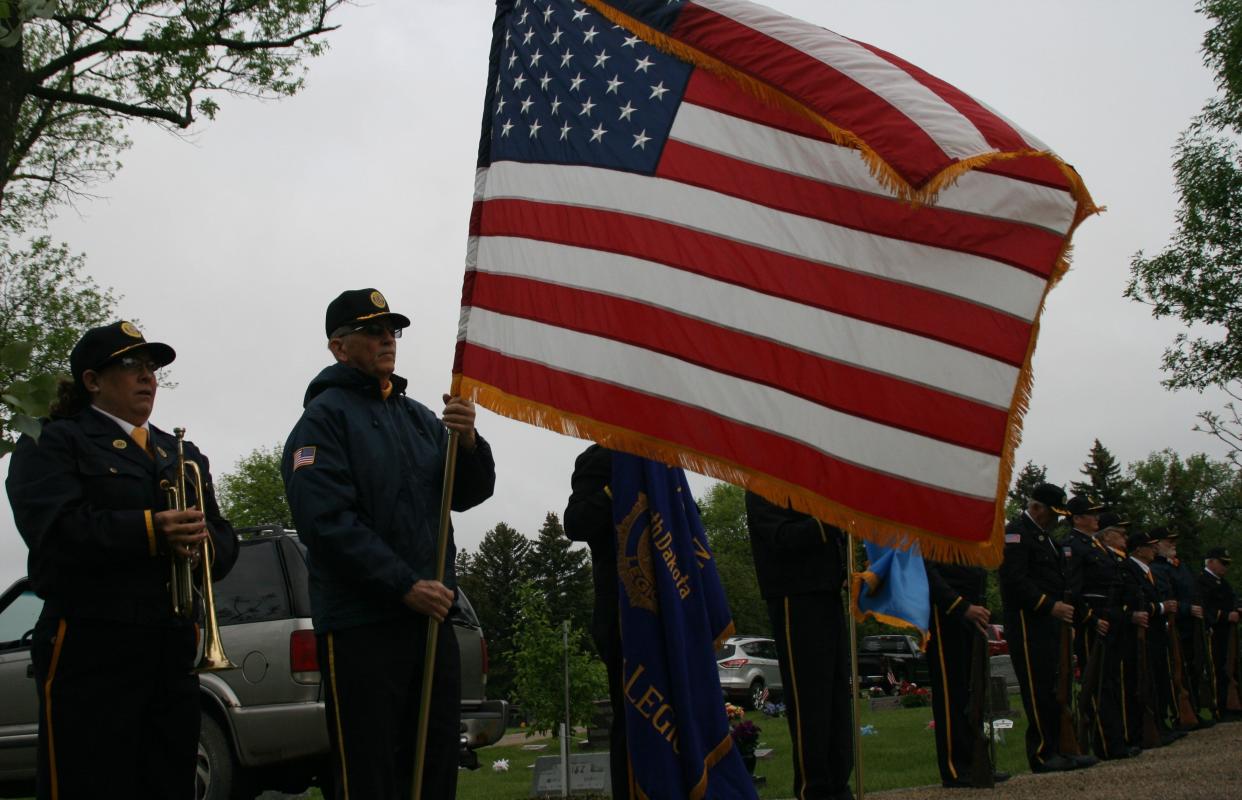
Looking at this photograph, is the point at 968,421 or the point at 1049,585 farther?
the point at 1049,585

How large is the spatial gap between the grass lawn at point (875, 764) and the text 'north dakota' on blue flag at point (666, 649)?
306cm

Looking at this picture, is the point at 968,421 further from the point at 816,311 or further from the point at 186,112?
the point at 186,112

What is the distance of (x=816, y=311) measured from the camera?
439 cm

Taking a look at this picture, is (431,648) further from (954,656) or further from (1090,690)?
(1090,690)

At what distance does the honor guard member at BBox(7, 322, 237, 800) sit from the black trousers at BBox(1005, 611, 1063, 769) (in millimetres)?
7296

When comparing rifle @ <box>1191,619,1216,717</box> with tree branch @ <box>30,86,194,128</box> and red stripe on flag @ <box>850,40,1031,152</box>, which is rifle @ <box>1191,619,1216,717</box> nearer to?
red stripe on flag @ <box>850,40,1031,152</box>

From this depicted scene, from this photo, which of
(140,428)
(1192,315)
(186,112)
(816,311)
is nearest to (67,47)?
(186,112)

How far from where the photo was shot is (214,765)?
293 inches

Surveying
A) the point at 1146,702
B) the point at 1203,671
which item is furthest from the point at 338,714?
the point at 1203,671

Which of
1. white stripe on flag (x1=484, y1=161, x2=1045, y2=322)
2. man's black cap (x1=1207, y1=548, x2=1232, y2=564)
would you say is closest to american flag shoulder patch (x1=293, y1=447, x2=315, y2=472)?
white stripe on flag (x1=484, y1=161, x2=1045, y2=322)

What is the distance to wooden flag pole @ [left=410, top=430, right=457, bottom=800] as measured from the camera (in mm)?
3817

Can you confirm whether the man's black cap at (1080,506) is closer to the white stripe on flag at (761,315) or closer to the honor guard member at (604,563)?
the honor guard member at (604,563)

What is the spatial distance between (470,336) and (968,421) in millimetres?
1861

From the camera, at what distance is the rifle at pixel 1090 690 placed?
1054cm
